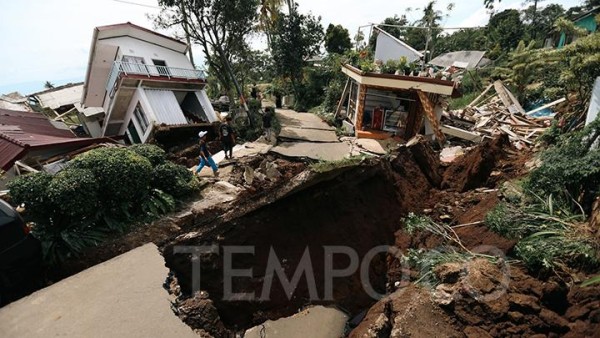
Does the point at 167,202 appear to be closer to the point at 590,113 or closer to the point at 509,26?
the point at 590,113

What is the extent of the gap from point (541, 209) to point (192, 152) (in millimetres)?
11190

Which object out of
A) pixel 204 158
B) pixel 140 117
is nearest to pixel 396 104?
pixel 204 158

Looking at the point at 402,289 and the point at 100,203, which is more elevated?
the point at 100,203

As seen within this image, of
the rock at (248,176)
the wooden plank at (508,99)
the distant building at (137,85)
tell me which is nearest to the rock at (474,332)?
the rock at (248,176)

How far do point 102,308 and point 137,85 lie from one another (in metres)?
11.3

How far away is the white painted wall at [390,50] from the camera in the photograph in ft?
61.8

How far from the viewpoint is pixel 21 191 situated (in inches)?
216

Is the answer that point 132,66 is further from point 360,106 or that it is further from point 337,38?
point 337,38

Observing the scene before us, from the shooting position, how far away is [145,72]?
13438 millimetres

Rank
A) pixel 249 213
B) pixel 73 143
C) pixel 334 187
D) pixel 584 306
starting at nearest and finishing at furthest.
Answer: pixel 584 306 → pixel 249 213 → pixel 334 187 → pixel 73 143

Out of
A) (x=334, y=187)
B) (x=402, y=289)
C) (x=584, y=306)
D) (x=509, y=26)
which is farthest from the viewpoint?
(x=509, y=26)

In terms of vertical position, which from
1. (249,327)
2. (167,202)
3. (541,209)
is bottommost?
(249,327)

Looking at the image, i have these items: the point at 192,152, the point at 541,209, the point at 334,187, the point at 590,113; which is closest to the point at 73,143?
the point at 192,152

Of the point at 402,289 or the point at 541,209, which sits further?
the point at 541,209
